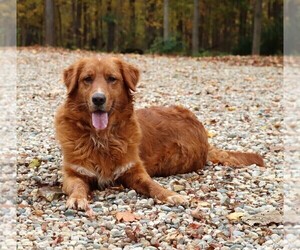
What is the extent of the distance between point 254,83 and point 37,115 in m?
7.13

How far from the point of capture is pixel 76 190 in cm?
471

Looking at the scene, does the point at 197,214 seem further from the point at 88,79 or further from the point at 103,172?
the point at 88,79

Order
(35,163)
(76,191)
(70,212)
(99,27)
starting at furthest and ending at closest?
(99,27), (35,163), (76,191), (70,212)

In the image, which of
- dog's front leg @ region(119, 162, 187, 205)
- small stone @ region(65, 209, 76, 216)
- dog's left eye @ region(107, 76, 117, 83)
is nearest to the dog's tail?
dog's front leg @ region(119, 162, 187, 205)

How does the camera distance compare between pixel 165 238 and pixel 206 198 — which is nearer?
pixel 165 238

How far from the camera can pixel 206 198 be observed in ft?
16.0

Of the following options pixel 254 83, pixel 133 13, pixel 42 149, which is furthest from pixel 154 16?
pixel 42 149

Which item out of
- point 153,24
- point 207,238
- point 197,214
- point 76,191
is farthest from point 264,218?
point 153,24

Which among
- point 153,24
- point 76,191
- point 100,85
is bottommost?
point 76,191

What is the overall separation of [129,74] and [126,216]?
1347 mm

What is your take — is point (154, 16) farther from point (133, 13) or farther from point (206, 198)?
point (206, 198)

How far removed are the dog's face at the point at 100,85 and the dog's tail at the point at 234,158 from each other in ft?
4.92

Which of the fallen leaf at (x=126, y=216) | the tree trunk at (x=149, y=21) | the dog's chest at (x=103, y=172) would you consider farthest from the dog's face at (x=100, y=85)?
the tree trunk at (x=149, y=21)

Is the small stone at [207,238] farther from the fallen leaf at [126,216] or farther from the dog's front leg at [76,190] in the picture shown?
the dog's front leg at [76,190]
